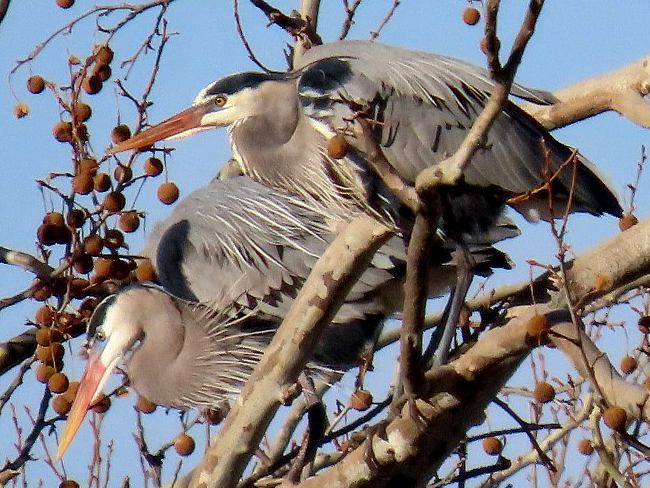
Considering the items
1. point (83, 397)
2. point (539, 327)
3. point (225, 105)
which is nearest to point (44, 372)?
point (83, 397)

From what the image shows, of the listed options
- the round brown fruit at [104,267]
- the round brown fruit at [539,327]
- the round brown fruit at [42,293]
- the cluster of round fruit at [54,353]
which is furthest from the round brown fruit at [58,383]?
the round brown fruit at [539,327]

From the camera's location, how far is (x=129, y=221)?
147 inches

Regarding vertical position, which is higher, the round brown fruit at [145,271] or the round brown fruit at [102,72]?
the round brown fruit at [102,72]

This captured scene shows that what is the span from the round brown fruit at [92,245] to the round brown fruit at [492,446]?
1.28 meters

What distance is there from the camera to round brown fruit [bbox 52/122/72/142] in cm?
362

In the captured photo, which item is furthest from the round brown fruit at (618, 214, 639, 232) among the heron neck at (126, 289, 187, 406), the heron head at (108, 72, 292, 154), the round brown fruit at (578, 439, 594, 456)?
the heron neck at (126, 289, 187, 406)

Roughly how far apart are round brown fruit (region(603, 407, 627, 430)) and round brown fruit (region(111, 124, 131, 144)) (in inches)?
75.1

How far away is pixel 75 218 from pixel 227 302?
1.36m

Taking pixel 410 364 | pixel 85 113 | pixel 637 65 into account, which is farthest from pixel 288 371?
pixel 637 65

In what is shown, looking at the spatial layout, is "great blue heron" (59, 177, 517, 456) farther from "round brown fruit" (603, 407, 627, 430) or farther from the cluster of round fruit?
"round brown fruit" (603, 407, 627, 430)

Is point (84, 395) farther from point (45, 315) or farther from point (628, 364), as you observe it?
point (628, 364)

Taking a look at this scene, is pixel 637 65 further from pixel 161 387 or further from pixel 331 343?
pixel 161 387

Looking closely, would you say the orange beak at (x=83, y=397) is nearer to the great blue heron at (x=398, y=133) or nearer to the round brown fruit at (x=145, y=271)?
the round brown fruit at (x=145, y=271)

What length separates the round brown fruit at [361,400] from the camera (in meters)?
3.89
